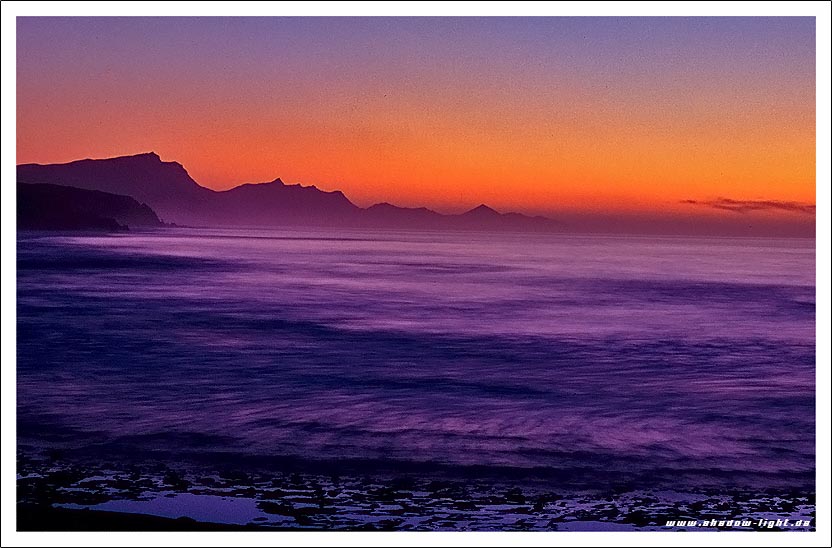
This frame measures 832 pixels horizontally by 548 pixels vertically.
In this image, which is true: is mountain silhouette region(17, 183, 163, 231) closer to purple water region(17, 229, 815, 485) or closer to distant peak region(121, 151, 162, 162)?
purple water region(17, 229, 815, 485)

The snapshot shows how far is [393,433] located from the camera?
215 inches

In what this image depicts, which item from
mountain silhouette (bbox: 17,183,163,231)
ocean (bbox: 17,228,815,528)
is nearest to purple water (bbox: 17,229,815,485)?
ocean (bbox: 17,228,815,528)

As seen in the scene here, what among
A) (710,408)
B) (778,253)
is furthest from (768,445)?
(778,253)

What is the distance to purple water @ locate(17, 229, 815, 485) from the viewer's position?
17.3 feet

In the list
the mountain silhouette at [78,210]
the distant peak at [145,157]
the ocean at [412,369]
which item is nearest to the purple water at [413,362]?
the ocean at [412,369]

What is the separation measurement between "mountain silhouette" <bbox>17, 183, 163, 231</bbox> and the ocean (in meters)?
0.33

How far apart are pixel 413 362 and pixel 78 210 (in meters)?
6.12

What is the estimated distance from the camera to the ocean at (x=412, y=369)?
5105mm

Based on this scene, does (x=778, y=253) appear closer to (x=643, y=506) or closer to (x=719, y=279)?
(x=719, y=279)

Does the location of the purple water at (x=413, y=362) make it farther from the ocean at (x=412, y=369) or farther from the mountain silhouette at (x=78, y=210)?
the mountain silhouette at (x=78, y=210)

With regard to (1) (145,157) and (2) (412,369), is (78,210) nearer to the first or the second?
(1) (145,157)

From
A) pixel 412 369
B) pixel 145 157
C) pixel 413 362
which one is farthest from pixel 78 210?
pixel 412 369

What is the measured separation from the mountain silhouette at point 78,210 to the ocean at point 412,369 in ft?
1.07

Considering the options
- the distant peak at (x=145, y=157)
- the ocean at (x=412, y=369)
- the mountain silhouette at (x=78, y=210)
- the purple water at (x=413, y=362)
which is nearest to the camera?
the ocean at (x=412, y=369)
